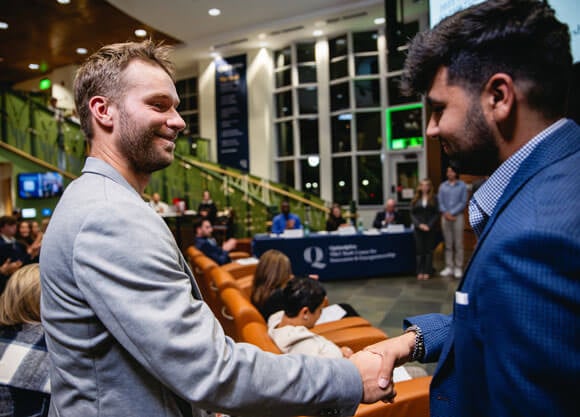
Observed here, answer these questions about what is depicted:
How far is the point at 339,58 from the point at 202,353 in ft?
42.2

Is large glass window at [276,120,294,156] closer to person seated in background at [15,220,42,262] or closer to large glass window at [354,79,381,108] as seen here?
large glass window at [354,79,381,108]

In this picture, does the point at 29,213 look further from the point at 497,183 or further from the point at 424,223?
Result: the point at 497,183

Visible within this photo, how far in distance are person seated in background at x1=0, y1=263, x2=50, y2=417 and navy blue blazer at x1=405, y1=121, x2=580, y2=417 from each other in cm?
151

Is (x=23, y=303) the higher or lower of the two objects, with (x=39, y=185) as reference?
lower

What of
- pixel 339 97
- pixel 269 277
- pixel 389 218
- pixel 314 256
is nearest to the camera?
pixel 269 277

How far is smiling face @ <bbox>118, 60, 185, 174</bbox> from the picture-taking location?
1.03 meters

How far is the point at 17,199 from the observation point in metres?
9.38

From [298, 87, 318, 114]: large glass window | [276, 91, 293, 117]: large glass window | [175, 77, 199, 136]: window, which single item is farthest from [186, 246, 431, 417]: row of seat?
[175, 77, 199, 136]: window

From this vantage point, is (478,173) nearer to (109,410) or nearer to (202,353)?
(202,353)

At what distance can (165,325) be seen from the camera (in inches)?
31.1

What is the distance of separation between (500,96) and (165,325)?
2.53 feet

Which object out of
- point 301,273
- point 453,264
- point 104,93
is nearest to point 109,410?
point 104,93

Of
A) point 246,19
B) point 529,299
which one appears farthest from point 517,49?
point 246,19

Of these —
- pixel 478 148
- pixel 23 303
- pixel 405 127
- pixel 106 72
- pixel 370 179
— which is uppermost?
pixel 405 127
